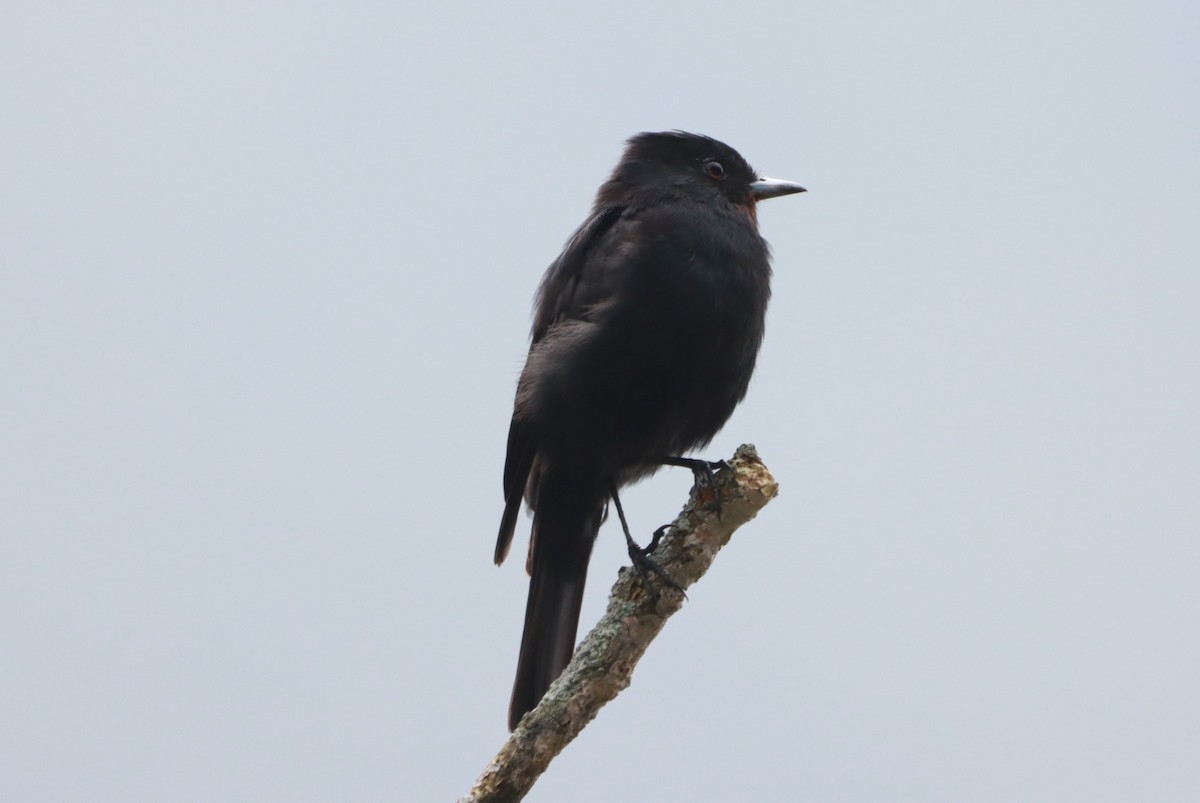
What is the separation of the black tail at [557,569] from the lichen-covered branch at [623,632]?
1105mm

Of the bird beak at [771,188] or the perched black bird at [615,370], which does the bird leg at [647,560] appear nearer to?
the perched black bird at [615,370]

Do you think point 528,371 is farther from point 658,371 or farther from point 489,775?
point 489,775

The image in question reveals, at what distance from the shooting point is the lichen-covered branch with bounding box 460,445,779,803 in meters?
4.17

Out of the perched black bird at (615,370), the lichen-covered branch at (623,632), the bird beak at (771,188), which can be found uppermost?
the bird beak at (771,188)

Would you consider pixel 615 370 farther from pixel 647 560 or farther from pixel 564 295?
pixel 647 560

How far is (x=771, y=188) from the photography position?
6527 mm

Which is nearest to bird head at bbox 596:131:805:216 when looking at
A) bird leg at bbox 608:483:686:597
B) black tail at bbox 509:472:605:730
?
black tail at bbox 509:472:605:730

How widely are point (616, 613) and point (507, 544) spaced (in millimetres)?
1603

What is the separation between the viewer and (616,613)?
14.9 feet

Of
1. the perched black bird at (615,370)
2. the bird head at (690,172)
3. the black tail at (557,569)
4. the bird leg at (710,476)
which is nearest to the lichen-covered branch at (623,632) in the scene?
the bird leg at (710,476)

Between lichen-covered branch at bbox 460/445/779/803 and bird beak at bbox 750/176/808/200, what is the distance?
81.7 inches

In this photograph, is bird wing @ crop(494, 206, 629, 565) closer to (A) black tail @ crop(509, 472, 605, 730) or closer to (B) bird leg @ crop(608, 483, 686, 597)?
(A) black tail @ crop(509, 472, 605, 730)

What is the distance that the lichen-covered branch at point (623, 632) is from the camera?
4172mm

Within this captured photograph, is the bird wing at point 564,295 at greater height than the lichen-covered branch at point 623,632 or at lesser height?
greater
